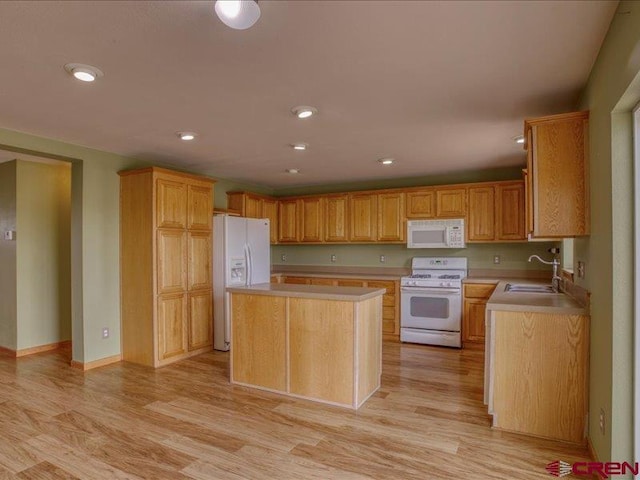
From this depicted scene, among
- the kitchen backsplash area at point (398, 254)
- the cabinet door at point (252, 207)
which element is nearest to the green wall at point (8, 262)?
the cabinet door at point (252, 207)

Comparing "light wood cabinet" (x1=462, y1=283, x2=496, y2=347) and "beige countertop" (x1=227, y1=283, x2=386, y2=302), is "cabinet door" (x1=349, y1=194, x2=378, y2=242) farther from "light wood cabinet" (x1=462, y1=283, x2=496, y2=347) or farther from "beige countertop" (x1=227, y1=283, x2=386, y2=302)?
"beige countertop" (x1=227, y1=283, x2=386, y2=302)

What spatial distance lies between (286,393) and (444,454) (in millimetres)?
1432

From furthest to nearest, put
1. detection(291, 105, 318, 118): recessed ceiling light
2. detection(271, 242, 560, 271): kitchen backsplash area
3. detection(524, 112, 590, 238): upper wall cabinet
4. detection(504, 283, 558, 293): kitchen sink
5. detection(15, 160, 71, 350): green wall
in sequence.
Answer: detection(271, 242, 560, 271): kitchen backsplash area
detection(15, 160, 71, 350): green wall
detection(504, 283, 558, 293): kitchen sink
detection(291, 105, 318, 118): recessed ceiling light
detection(524, 112, 590, 238): upper wall cabinet

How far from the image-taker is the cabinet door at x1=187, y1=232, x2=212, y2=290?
469cm

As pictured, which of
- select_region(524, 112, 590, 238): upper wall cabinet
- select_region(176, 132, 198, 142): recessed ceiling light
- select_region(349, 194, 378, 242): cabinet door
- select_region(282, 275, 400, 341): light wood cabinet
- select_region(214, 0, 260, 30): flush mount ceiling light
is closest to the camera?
select_region(214, 0, 260, 30): flush mount ceiling light

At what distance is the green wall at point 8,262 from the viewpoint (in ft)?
15.6

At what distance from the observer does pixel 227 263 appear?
4.89 m

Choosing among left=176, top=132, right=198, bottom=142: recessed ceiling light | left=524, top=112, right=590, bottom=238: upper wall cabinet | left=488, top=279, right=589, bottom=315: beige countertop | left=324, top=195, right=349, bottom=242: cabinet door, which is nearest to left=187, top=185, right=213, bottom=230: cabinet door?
left=176, top=132, right=198, bottom=142: recessed ceiling light

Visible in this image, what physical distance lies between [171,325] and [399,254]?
351 centimetres

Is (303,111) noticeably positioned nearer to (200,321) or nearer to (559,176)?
(559,176)

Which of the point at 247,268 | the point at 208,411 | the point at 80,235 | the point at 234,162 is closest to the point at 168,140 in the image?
the point at 234,162

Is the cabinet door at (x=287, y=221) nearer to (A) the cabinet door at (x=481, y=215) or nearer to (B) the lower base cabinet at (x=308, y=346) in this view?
(A) the cabinet door at (x=481, y=215)

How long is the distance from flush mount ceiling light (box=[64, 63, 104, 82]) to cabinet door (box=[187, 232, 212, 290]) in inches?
98.0

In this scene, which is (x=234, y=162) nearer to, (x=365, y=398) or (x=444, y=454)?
(x=365, y=398)
